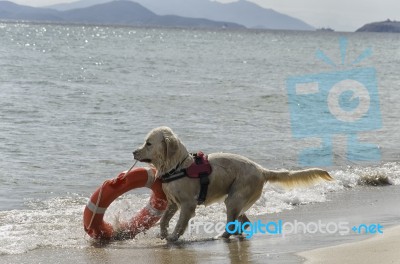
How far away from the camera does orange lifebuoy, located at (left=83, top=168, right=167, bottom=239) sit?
861 cm

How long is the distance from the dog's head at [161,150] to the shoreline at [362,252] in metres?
1.97

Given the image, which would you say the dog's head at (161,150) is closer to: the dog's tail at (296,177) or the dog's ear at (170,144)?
the dog's ear at (170,144)

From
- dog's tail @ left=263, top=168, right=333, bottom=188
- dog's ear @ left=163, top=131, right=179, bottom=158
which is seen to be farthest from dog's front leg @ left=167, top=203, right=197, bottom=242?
dog's tail @ left=263, top=168, right=333, bottom=188

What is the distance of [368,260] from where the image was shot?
693cm

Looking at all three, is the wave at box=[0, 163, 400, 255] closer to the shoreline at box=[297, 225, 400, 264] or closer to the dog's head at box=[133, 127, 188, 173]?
the dog's head at box=[133, 127, 188, 173]

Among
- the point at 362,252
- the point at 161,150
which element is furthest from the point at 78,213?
the point at 362,252

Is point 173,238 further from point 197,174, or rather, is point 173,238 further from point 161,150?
point 161,150

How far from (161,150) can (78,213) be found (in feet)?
7.52

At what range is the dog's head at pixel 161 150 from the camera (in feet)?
27.8

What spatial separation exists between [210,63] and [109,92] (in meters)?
22.3

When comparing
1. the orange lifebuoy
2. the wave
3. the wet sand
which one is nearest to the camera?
the wet sand

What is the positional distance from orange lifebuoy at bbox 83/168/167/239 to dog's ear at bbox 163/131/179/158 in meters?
0.46

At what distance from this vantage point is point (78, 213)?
1017cm

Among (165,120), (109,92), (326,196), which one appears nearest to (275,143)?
(165,120)
